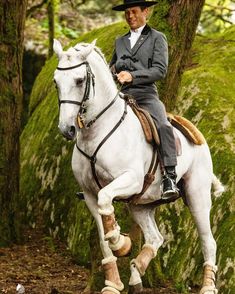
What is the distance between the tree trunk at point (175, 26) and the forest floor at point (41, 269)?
9.26 feet

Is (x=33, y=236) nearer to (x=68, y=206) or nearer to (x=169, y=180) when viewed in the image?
(x=68, y=206)

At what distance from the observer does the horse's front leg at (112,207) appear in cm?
655

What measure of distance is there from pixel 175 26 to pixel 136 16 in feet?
6.40

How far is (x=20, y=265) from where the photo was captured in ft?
37.9

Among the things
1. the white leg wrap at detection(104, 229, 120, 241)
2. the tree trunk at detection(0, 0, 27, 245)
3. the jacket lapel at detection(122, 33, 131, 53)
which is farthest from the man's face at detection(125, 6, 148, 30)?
the tree trunk at detection(0, 0, 27, 245)

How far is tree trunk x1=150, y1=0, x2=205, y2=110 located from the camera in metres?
9.14

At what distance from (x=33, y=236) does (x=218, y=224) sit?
414 centimetres

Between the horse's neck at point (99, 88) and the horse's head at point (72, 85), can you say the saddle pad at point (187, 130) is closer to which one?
the horse's neck at point (99, 88)

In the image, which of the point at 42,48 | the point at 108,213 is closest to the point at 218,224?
the point at 108,213

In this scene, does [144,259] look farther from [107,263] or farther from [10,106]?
[10,106]

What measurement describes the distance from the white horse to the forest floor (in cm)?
213

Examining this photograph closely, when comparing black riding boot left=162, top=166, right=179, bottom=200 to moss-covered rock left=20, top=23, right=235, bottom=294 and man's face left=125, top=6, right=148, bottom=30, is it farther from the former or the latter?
moss-covered rock left=20, top=23, right=235, bottom=294

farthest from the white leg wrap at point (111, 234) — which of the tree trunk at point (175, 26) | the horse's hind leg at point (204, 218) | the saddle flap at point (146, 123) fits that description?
the tree trunk at point (175, 26)

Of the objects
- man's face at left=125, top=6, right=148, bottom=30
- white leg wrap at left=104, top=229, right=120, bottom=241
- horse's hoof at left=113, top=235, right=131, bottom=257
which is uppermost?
man's face at left=125, top=6, right=148, bottom=30
